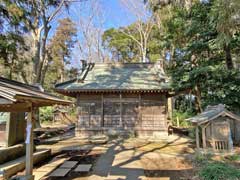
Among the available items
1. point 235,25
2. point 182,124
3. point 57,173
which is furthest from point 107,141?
point 182,124

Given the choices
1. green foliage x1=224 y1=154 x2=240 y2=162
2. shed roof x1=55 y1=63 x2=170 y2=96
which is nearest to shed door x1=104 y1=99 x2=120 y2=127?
shed roof x1=55 y1=63 x2=170 y2=96

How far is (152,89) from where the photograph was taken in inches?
471

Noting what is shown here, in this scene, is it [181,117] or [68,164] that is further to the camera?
[181,117]

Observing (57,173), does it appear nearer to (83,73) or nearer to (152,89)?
(152,89)

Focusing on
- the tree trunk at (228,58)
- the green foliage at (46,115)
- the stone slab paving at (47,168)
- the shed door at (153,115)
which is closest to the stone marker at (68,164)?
the stone slab paving at (47,168)

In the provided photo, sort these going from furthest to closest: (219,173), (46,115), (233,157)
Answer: (46,115) → (233,157) → (219,173)

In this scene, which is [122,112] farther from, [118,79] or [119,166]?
[119,166]

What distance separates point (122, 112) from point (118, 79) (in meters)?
2.40

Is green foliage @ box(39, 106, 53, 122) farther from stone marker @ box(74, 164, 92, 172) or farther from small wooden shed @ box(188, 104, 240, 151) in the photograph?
small wooden shed @ box(188, 104, 240, 151)

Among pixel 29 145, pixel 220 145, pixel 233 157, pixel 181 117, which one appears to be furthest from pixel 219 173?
pixel 181 117

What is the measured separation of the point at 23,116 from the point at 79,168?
3.39 metres

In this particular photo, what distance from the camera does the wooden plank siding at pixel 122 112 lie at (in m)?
12.7

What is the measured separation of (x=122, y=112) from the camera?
13.0 meters

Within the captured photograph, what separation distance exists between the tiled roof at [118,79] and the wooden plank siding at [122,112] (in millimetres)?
741
